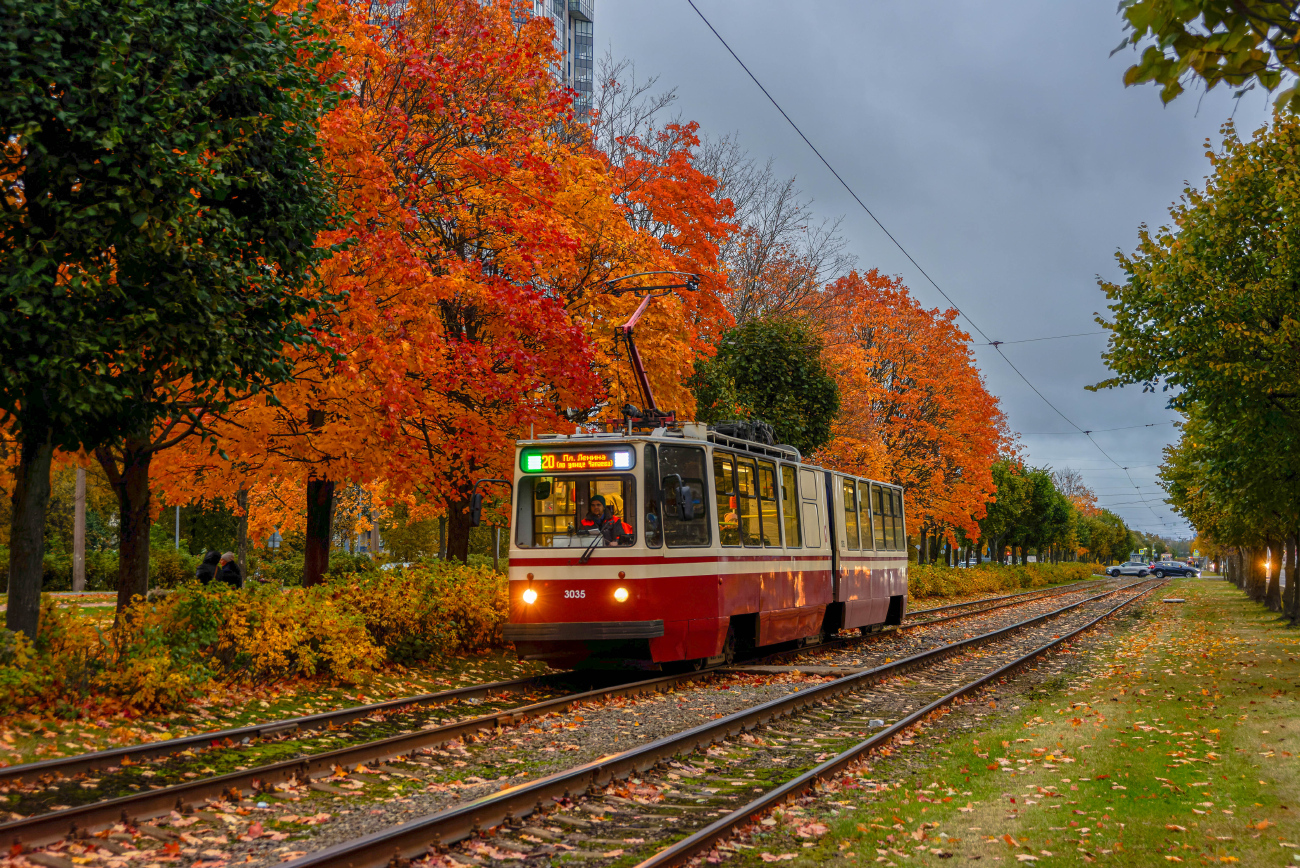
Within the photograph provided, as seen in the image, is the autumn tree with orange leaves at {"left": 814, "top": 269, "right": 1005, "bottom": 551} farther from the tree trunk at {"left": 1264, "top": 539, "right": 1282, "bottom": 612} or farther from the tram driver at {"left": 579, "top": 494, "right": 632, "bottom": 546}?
the tram driver at {"left": 579, "top": 494, "right": 632, "bottom": 546}

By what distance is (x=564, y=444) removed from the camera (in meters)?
13.5

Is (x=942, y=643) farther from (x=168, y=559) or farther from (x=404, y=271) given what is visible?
(x=168, y=559)

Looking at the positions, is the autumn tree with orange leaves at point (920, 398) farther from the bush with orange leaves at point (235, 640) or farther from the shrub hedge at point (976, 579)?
the bush with orange leaves at point (235, 640)

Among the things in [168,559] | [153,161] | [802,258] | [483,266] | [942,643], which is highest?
[802,258]

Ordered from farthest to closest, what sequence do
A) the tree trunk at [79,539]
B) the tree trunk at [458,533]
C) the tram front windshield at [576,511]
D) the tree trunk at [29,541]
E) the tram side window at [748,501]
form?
the tree trunk at [79,539]
the tree trunk at [458,533]
the tram side window at [748,501]
the tram front windshield at [576,511]
the tree trunk at [29,541]

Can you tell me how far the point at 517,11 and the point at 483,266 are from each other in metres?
5.05

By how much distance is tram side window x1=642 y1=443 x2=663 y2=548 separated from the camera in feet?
43.3

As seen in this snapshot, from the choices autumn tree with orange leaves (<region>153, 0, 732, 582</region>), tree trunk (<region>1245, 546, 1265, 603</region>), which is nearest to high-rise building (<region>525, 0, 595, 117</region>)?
tree trunk (<region>1245, 546, 1265, 603</region>)

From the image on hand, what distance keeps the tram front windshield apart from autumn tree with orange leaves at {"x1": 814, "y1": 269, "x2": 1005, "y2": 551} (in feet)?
89.1

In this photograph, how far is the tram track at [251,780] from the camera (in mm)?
6410

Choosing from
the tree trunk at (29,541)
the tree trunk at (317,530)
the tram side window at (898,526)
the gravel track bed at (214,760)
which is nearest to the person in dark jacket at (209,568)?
the tree trunk at (317,530)

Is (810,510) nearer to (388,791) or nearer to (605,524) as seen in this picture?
(605,524)

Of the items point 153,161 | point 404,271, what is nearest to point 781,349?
point 404,271

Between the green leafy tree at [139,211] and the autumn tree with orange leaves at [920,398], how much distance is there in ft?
99.6
